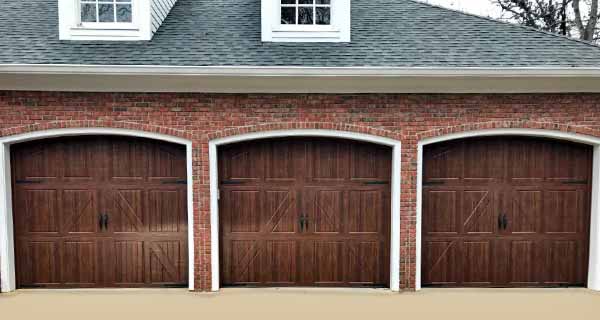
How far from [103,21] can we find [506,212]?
6.48 meters

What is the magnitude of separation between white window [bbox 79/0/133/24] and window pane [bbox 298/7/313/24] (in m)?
2.50

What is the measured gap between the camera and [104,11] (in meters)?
6.20

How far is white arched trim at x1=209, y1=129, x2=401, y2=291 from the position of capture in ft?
18.6

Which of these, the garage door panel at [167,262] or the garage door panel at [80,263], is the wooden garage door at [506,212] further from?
the garage door panel at [80,263]

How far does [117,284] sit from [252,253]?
6.48ft

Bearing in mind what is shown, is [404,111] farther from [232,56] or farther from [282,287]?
[282,287]

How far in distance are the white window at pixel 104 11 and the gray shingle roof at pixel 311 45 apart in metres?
0.50

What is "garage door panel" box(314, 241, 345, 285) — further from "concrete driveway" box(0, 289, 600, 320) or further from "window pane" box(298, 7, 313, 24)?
"window pane" box(298, 7, 313, 24)

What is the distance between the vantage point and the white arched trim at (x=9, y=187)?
220 inches

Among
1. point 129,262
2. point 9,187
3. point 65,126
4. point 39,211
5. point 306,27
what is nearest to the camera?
point 65,126

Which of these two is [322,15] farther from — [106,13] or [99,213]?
[99,213]

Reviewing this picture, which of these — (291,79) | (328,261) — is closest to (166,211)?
(328,261)

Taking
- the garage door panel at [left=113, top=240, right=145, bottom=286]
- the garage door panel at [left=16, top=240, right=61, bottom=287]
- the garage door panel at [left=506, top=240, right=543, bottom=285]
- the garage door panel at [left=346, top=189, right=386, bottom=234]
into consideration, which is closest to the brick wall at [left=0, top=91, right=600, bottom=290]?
the garage door panel at [left=346, top=189, right=386, bottom=234]

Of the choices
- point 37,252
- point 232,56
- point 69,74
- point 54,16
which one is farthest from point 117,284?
point 54,16
